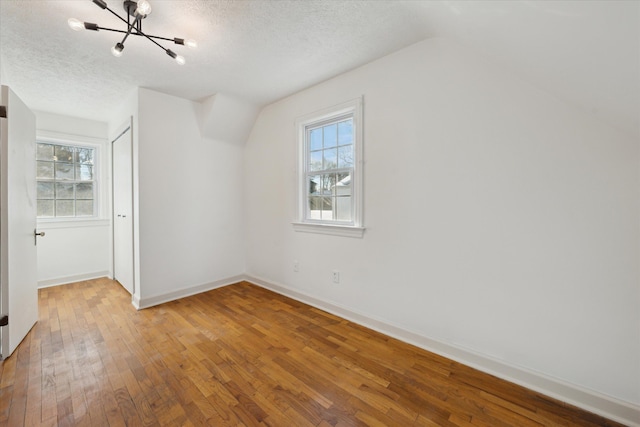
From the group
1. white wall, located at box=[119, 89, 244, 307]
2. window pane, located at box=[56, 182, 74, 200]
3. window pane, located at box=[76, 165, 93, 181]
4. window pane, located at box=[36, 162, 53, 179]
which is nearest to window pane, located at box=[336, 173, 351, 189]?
white wall, located at box=[119, 89, 244, 307]

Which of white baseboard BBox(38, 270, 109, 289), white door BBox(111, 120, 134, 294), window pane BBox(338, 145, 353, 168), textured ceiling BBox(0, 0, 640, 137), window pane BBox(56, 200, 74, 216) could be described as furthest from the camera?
window pane BBox(56, 200, 74, 216)

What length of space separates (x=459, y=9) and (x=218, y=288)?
12.6 feet

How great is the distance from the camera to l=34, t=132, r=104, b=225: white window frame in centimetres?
366

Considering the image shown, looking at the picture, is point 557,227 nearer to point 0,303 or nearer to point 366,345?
point 366,345

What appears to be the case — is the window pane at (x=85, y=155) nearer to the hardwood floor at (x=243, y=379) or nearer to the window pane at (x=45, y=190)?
the window pane at (x=45, y=190)

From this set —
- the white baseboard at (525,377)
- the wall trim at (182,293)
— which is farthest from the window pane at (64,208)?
the white baseboard at (525,377)

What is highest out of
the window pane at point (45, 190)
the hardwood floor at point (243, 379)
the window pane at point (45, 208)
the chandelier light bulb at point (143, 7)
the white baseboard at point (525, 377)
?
the chandelier light bulb at point (143, 7)

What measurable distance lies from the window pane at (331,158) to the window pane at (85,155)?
394cm

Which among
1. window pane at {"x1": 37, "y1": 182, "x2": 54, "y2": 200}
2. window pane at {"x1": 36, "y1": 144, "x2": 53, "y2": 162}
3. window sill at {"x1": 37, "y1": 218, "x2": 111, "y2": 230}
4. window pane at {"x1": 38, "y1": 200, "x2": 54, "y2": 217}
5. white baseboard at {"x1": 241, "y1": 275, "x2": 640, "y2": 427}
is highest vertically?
window pane at {"x1": 36, "y1": 144, "x2": 53, "y2": 162}

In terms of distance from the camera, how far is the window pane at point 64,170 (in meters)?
3.80

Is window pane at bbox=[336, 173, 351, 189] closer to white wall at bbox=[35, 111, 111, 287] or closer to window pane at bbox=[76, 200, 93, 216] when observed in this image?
white wall at bbox=[35, 111, 111, 287]

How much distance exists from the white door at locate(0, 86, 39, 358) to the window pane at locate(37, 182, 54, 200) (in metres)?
1.56

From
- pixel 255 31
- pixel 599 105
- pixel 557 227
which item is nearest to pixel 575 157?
pixel 599 105

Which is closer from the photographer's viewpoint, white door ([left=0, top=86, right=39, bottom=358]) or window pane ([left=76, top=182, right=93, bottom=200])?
white door ([left=0, top=86, right=39, bottom=358])
